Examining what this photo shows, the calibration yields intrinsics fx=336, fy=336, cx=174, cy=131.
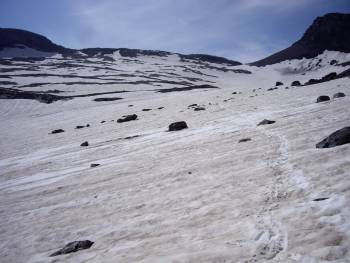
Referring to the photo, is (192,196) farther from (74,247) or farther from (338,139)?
(338,139)

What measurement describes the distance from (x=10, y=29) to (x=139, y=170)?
668 ft

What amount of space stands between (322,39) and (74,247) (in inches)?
6251

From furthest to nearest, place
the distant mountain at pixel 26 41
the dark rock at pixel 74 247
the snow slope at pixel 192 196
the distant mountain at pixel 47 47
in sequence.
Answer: the distant mountain at pixel 47 47
the distant mountain at pixel 26 41
the dark rock at pixel 74 247
the snow slope at pixel 192 196

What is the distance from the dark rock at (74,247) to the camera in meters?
8.19

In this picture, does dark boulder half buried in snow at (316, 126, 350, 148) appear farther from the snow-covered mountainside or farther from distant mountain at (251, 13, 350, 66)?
distant mountain at (251, 13, 350, 66)

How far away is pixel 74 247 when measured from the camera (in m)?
8.23

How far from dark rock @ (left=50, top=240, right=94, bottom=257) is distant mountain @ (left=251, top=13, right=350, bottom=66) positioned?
138426 mm

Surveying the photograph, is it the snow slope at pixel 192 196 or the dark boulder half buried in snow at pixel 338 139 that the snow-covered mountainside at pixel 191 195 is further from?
the dark boulder half buried in snow at pixel 338 139

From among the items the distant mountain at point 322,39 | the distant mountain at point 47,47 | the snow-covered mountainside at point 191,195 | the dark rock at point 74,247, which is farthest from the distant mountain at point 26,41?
the dark rock at point 74,247

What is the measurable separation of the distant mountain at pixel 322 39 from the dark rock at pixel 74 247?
138m

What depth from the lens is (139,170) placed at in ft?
49.1

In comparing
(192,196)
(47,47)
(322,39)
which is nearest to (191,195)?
(192,196)

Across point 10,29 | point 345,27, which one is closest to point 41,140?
point 345,27

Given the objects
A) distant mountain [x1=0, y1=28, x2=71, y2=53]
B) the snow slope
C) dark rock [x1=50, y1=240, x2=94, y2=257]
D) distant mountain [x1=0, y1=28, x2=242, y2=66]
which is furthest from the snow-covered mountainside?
distant mountain [x1=0, y1=28, x2=71, y2=53]
